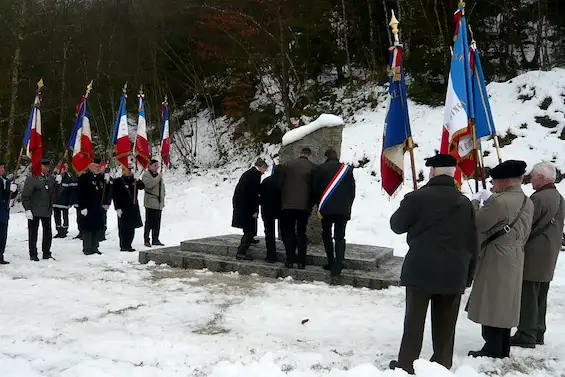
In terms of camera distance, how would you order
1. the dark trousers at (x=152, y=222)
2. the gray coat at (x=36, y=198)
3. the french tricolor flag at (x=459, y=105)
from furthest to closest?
the dark trousers at (x=152, y=222), the gray coat at (x=36, y=198), the french tricolor flag at (x=459, y=105)

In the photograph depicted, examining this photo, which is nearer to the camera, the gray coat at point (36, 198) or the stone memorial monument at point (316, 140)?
the stone memorial monument at point (316, 140)

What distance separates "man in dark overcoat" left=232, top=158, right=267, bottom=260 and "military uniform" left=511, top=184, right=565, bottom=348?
→ 14.9ft

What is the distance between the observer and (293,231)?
25.8ft

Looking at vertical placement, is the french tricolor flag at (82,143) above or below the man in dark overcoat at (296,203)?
above

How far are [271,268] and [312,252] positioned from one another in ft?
2.94

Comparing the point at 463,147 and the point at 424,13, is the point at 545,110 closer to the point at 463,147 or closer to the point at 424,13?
the point at 424,13

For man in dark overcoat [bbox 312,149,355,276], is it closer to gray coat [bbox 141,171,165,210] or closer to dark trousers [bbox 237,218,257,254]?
dark trousers [bbox 237,218,257,254]

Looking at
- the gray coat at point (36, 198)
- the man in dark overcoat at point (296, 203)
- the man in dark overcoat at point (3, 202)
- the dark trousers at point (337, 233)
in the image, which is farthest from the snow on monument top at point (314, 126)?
the man in dark overcoat at point (3, 202)

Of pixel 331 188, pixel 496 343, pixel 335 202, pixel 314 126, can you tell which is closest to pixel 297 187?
pixel 331 188

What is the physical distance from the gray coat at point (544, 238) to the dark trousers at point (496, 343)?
727 mm

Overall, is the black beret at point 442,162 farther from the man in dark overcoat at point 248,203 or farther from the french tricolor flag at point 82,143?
the french tricolor flag at point 82,143

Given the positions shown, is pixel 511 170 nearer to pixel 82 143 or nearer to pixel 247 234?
pixel 247 234

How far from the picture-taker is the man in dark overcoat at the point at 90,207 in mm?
10000

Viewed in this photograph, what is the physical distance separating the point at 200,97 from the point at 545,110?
18158 mm
